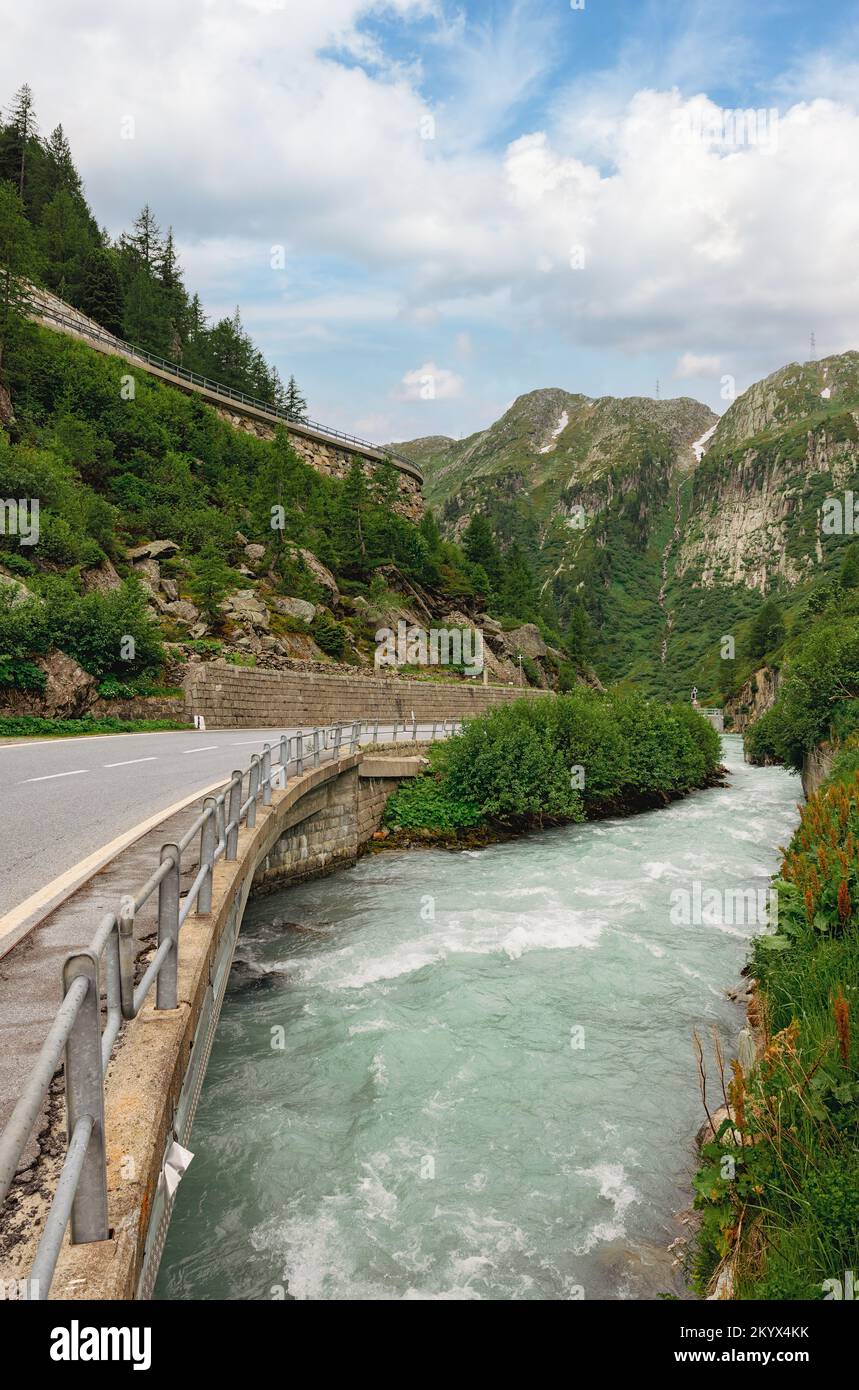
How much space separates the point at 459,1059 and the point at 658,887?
8749mm

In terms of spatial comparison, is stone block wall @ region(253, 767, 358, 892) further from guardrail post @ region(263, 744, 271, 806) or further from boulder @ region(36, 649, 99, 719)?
boulder @ region(36, 649, 99, 719)

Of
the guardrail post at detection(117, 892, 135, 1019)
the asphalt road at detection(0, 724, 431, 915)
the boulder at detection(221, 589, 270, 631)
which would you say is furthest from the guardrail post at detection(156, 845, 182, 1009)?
the boulder at detection(221, 589, 270, 631)

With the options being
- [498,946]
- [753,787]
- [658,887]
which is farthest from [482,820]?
[753,787]

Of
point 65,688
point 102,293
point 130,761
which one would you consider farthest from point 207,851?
point 102,293

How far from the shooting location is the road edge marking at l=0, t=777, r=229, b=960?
17.3ft

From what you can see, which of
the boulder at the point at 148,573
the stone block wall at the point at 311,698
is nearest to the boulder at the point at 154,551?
the boulder at the point at 148,573

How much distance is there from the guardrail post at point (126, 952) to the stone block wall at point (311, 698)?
2328 cm

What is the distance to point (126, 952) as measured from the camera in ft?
10.5

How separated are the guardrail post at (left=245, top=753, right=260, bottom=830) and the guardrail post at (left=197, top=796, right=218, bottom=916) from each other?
3553 mm

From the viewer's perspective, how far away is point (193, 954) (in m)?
5.23

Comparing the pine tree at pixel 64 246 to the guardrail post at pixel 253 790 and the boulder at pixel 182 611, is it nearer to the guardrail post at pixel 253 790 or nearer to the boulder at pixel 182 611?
the boulder at pixel 182 611
